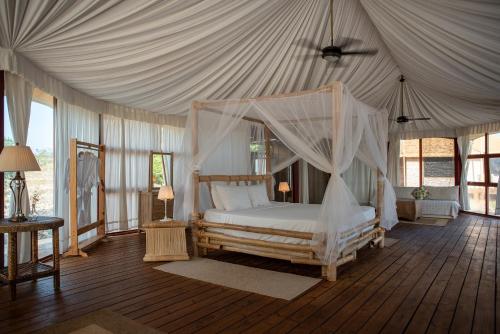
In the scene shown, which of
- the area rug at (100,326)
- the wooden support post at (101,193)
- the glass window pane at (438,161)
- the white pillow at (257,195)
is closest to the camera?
the area rug at (100,326)

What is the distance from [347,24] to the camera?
468 centimetres

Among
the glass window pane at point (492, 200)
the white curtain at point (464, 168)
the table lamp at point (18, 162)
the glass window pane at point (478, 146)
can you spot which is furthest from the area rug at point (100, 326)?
the glass window pane at point (478, 146)

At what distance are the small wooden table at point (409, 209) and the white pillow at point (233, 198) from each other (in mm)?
5009

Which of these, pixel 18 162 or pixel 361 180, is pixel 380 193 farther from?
pixel 361 180

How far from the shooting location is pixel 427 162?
35.7 ft

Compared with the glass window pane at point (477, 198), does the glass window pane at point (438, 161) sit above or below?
above

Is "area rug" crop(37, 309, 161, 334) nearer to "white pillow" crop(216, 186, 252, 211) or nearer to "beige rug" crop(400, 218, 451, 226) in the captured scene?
"white pillow" crop(216, 186, 252, 211)

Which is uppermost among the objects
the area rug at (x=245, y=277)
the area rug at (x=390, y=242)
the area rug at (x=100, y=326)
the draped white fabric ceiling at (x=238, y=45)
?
the draped white fabric ceiling at (x=238, y=45)

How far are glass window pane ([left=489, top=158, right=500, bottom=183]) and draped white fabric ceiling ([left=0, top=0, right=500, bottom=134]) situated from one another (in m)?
3.16

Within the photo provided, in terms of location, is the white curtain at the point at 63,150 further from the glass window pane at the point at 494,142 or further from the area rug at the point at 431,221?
the glass window pane at the point at 494,142

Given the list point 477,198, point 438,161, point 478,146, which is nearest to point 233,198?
point 477,198

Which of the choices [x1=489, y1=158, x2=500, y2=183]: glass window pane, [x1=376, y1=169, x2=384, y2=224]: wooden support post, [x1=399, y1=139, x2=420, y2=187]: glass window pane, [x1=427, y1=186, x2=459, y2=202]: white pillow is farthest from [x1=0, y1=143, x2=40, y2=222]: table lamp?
[x1=399, y1=139, x2=420, y2=187]: glass window pane

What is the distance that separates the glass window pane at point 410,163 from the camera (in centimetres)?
1103

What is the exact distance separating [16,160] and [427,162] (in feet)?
36.3
